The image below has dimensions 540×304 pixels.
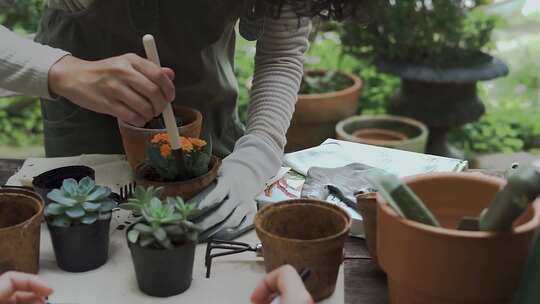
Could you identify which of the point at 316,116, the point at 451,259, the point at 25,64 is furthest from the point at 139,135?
the point at 316,116

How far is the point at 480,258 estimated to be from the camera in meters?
0.76

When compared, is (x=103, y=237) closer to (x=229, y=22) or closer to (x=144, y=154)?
(x=144, y=154)

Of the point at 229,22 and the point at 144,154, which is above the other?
the point at 229,22

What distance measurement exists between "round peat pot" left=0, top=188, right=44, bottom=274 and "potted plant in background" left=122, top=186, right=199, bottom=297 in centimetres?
13

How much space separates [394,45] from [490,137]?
72 centimetres

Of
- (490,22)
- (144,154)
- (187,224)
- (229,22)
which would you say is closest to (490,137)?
(490,22)

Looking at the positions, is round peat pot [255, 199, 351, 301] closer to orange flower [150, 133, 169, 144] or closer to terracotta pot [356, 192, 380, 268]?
terracotta pot [356, 192, 380, 268]

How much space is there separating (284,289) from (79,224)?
1.00 ft

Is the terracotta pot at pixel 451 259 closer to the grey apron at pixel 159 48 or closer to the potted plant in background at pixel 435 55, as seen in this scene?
the grey apron at pixel 159 48

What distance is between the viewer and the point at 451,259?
0.77 m

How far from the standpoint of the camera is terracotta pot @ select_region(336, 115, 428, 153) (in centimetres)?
258

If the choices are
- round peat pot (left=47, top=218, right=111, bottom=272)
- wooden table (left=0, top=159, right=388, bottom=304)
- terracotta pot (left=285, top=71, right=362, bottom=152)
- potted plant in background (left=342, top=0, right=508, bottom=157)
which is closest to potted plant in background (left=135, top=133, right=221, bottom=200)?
round peat pot (left=47, top=218, right=111, bottom=272)

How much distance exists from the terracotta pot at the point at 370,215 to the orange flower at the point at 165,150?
28 centimetres

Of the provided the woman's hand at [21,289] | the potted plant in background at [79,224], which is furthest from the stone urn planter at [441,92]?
the woman's hand at [21,289]
